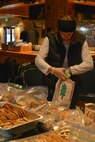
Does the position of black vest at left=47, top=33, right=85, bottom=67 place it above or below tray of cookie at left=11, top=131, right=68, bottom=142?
above

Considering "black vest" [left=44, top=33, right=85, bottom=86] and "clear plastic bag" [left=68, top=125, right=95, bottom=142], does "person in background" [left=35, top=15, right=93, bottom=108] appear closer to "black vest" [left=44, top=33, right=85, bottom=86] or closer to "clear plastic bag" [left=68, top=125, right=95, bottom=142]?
"black vest" [left=44, top=33, right=85, bottom=86]

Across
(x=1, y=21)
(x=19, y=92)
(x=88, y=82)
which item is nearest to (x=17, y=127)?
(x=19, y=92)

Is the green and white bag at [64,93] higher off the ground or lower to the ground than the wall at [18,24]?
lower

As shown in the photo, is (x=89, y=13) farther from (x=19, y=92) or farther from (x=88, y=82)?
(x=19, y=92)

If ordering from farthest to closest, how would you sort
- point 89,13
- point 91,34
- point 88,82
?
point 89,13 < point 91,34 < point 88,82

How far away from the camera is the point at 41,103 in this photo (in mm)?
1812

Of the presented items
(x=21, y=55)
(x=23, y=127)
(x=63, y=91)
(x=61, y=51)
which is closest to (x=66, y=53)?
(x=61, y=51)

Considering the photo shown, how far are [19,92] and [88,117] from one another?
735 mm

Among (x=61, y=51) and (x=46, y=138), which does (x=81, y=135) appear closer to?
(x=46, y=138)

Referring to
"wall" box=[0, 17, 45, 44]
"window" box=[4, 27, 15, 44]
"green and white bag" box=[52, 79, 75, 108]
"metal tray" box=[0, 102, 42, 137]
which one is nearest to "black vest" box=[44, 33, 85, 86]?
"green and white bag" box=[52, 79, 75, 108]

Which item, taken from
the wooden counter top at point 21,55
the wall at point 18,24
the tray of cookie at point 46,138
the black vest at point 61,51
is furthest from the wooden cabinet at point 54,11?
the tray of cookie at point 46,138

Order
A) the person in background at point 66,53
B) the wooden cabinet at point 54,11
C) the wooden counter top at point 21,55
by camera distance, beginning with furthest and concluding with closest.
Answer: the wooden cabinet at point 54,11, the wooden counter top at point 21,55, the person in background at point 66,53

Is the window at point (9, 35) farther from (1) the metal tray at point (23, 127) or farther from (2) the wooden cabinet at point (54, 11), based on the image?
(1) the metal tray at point (23, 127)

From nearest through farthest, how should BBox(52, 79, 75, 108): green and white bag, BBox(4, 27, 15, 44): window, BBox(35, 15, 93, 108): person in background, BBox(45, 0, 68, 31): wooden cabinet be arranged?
1. BBox(52, 79, 75, 108): green and white bag
2. BBox(35, 15, 93, 108): person in background
3. BBox(45, 0, 68, 31): wooden cabinet
4. BBox(4, 27, 15, 44): window
